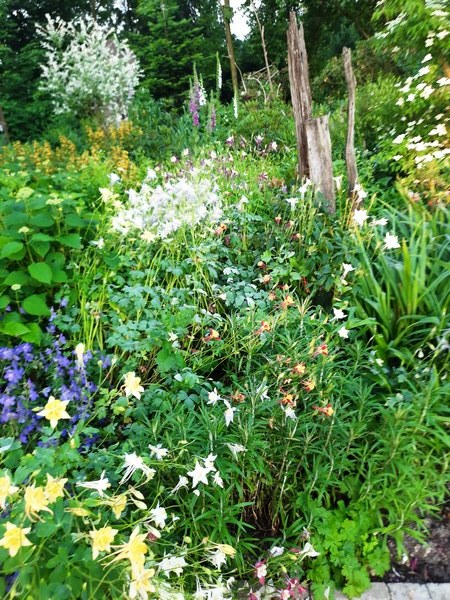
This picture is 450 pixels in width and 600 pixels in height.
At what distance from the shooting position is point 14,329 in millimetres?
2084

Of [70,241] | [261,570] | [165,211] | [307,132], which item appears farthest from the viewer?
[307,132]

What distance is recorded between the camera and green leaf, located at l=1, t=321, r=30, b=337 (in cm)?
208

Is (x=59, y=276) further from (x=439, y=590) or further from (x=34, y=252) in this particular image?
(x=439, y=590)

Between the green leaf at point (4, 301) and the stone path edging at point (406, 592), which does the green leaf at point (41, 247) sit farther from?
the stone path edging at point (406, 592)

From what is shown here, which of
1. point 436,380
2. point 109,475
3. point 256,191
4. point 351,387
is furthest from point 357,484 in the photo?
point 256,191

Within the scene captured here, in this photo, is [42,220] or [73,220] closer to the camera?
[42,220]

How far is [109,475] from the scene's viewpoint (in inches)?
65.9

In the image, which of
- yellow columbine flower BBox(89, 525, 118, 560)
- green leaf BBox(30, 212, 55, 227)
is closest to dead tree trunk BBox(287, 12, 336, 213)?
green leaf BBox(30, 212, 55, 227)

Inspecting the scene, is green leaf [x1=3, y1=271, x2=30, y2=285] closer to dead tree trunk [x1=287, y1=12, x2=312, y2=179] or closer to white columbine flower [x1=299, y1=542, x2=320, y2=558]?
white columbine flower [x1=299, y1=542, x2=320, y2=558]

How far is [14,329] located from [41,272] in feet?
0.92

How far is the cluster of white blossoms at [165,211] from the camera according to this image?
257 centimetres

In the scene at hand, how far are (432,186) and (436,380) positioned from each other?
73.6 inches

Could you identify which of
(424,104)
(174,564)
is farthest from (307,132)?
(174,564)

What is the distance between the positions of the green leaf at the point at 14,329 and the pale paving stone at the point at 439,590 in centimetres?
192
